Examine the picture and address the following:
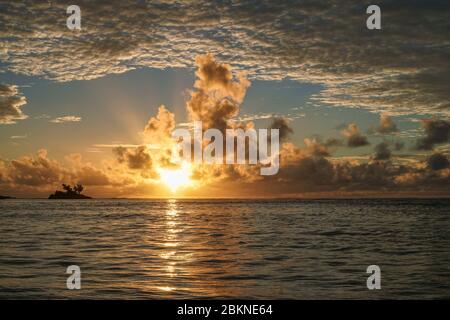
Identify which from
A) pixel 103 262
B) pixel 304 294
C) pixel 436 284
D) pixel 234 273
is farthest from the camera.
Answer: pixel 103 262

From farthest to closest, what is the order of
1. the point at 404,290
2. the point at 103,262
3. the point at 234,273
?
the point at 103,262 → the point at 234,273 → the point at 404,290

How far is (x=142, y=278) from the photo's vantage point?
85.0 feet
